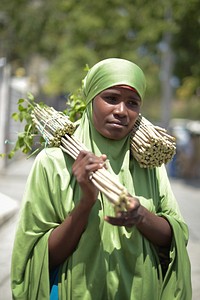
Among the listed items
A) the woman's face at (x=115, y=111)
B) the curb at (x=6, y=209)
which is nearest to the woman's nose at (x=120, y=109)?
the woman's face at (x=115, y=111)

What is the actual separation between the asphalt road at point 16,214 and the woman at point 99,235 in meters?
3.00

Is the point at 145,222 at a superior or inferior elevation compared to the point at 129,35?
inferior

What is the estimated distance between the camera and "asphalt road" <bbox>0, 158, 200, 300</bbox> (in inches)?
235

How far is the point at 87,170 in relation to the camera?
6.84 feet

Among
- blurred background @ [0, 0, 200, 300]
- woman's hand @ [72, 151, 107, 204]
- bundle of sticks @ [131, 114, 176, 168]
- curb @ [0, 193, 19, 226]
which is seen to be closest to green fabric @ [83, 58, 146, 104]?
bundle of sticks @ [131, 114, 176, 168]

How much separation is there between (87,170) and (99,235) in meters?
0.31

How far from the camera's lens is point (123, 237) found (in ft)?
7.45

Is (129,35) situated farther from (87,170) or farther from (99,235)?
(87,170)

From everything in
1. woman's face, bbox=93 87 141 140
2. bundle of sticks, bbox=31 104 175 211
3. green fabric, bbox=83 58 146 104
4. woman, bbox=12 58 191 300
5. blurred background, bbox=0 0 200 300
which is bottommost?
woman, bbox=12 58 191 300

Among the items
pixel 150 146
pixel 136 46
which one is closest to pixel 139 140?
pixel 150 146

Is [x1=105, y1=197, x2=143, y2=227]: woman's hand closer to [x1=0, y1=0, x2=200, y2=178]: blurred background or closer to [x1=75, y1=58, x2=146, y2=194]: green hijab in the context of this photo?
[x1=75, y1=58, x2=146, y2=194]: green hijab

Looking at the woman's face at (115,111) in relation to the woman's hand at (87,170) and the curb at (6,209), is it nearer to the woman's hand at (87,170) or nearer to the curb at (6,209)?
the woman's hand at (87,170)

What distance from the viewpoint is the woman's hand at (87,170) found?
82.1 inches

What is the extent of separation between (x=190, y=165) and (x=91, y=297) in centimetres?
1886
